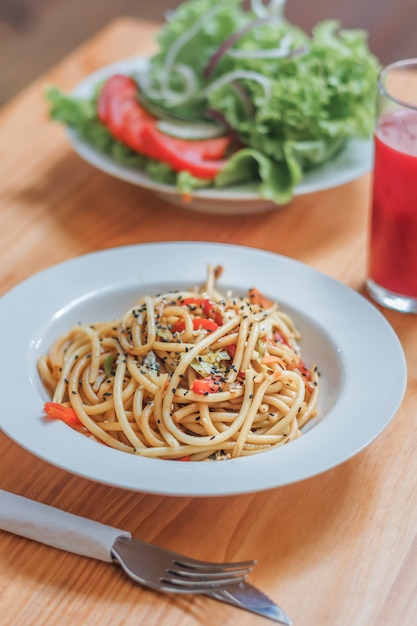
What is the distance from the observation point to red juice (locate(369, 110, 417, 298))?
1741mm

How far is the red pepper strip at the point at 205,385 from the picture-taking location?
149cm

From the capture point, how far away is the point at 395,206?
1.80m

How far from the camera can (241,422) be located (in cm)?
149

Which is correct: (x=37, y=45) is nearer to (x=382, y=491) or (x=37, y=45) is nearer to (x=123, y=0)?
(x=123, y=0)

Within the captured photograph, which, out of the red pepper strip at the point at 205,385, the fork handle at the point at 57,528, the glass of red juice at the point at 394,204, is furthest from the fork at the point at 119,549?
the glass of red juice at the point at 394,204

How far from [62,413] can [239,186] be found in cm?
96

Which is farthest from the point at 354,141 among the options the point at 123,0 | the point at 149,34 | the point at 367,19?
the point at 123,0

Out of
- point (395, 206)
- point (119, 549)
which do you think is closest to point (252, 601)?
point (119, 549)

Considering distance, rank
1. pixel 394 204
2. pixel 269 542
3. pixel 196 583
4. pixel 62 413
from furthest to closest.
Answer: pixel 394 204 < pixel 62 413 < pixel 269 542 < pixel 196 583

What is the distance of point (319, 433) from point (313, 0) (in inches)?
189

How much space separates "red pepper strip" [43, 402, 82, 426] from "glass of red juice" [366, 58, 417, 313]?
800 millimetres

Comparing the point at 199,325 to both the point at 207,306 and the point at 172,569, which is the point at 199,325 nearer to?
the point at 207,306

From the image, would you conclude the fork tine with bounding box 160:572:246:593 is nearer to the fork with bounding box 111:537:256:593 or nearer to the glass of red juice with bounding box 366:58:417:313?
the fork with bounding box 111:537:256:593

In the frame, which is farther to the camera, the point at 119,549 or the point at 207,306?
the point at 207,306
